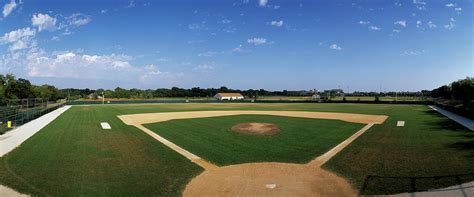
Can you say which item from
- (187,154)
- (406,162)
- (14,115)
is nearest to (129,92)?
(14,115)

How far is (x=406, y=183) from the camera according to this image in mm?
10148

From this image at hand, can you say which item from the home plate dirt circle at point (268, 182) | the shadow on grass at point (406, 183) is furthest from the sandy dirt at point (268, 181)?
the shadow on grass at point (406, 183)

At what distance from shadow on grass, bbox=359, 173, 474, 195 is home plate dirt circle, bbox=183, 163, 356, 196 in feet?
2.13

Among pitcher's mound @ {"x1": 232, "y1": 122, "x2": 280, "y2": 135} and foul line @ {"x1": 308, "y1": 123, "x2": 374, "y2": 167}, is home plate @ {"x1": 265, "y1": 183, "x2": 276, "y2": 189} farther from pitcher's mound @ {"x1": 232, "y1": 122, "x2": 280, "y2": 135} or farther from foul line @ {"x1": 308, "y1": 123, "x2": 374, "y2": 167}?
pitcher's mound @ {"x1": 232, "y1": 122, "x2": 280, "y2": 135}

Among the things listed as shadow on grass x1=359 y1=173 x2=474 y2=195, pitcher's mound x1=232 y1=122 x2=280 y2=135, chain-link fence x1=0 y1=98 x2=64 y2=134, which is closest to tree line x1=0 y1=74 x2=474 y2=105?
chain-link fence x1=0 y1=98 x2=64 y2=134

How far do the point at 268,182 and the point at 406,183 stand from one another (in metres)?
4.26

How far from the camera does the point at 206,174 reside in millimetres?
11617

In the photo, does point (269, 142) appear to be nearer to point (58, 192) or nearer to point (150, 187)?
point (150, 187)

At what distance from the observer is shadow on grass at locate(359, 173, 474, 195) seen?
9.51m

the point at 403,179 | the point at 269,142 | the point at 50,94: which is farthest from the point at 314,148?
the point at 50,94

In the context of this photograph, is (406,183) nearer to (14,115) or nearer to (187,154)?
(187,154)

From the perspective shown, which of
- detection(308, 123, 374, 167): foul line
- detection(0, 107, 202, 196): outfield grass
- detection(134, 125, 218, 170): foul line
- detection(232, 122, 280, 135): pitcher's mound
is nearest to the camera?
detection(0, 107, 202, 196): outfield grass

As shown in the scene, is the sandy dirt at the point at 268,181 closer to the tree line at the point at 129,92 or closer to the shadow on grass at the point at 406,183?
the shadow on grass at the point at 406,183

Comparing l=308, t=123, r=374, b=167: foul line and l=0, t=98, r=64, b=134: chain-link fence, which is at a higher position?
l=0, t=98, r=64, b=134: chain-link fence
